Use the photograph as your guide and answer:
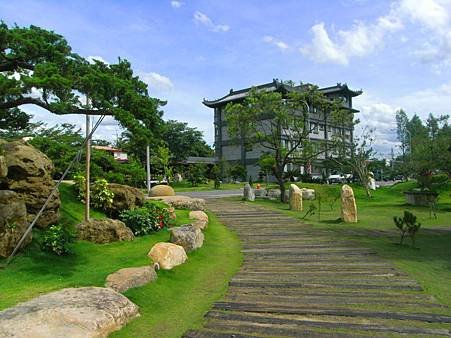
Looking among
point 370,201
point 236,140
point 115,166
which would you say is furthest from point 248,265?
point 370,201

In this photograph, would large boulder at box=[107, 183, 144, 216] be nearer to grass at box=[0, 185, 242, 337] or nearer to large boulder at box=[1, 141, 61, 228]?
grass at box=[0, 185, 242, 337]

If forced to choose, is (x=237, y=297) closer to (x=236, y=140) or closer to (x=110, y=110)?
(x=110, y=110)

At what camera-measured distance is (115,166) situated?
1284 cm

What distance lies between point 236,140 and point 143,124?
19001 mm

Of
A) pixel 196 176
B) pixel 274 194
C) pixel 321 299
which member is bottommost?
pixel 321 299

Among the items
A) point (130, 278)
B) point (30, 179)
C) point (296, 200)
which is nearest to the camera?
point (130, 278)

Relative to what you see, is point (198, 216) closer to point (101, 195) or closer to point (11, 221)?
point (101, 195)

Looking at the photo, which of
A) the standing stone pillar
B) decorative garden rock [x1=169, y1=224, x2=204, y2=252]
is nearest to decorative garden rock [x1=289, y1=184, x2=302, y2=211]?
the standing stone pillar

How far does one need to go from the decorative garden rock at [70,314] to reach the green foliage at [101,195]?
6.05 m

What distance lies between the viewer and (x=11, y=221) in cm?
822

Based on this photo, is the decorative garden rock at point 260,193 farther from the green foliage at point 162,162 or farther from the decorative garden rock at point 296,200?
the green foliage at point 162,162

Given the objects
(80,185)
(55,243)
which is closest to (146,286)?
(55,243)

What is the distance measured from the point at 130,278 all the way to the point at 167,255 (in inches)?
65.5

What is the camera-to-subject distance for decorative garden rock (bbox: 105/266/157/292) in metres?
6.63
